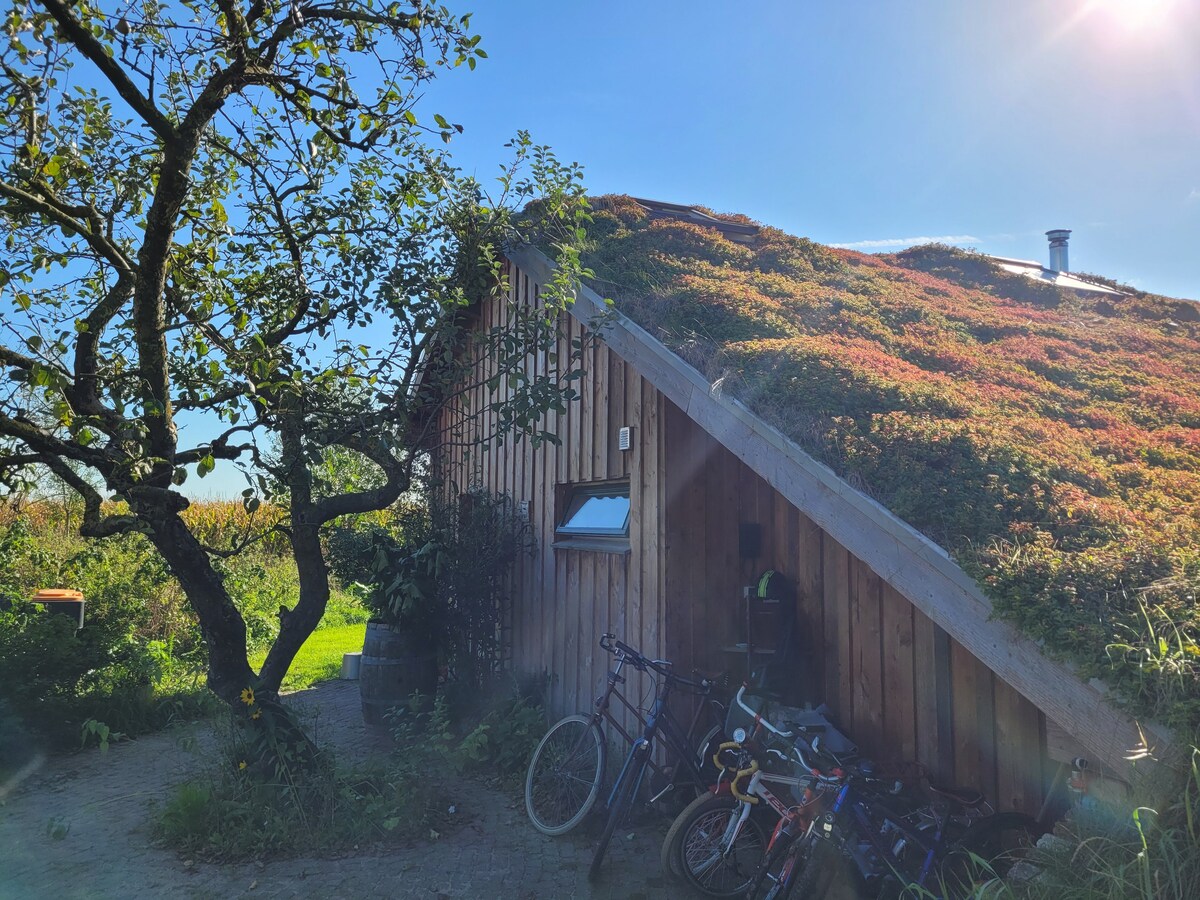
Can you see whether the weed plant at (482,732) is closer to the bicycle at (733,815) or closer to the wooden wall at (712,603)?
the wooden wall at (712,603)

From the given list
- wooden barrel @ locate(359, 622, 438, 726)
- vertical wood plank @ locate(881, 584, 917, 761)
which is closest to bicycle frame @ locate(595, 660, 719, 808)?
vertical wood plank @ locate(881, 584, 917, 761)

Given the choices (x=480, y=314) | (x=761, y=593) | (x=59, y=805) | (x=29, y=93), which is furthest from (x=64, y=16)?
(x=480, y=314)

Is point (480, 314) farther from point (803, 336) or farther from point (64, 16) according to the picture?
point (64, 16)

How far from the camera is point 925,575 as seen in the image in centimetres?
312

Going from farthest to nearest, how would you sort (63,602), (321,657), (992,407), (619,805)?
1. (321,657)
2. (63,602)
3. (992,407)
4. (619,805)

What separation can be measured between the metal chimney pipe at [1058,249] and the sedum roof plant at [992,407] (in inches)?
167

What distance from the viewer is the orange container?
27.6ft

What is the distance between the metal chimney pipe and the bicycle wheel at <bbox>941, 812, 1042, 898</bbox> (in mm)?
12321

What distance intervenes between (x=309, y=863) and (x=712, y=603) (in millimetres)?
3123

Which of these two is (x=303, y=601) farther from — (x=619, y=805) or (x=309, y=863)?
(x=619, y=805)

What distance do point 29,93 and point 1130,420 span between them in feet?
22.2

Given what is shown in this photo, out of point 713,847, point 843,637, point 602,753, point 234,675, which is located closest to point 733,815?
point 713,847

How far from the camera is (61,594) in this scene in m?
8.59

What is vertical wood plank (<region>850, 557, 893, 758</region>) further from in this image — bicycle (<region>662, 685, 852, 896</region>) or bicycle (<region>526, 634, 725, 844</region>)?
bicycle (<region>526, 634, 725, 844</region>)
